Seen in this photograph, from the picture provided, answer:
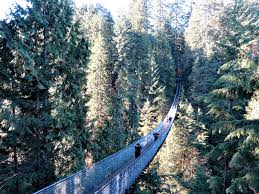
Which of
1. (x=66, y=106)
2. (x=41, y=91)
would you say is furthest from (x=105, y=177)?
(x=41, y=91)

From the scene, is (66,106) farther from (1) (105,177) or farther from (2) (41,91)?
(1) (105,177)

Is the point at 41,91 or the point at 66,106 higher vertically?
the point at 41,91

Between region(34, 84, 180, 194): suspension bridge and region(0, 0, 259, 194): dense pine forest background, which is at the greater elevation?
region(0, 0, 259, 194): dense pine forest background

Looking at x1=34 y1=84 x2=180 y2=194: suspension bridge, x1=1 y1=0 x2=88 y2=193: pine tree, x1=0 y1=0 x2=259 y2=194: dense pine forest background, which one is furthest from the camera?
x1=1 y1=0 x2=88 y2=193: pine tree

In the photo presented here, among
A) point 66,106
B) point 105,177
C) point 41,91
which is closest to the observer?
point 105,177

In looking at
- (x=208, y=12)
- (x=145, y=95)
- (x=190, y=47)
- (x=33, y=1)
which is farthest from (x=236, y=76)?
(x=208, y=12)

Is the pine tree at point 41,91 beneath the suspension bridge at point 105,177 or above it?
above

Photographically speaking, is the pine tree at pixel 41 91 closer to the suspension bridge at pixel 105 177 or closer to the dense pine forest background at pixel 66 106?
the dense pine forest background at pixel 66 106

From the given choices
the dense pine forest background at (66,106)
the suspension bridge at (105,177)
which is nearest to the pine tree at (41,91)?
the dense pine forest background at (66,106)

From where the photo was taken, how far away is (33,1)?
11836 millimetres

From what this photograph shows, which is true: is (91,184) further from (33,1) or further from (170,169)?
(170,169)

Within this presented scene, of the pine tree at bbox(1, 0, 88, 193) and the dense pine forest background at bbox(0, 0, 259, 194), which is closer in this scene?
the dense pine forest background at bbox(0, 0, 259, 194)

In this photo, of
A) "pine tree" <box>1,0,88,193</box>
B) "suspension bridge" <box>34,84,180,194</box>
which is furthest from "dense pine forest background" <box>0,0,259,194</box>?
"suspension bridge" <box>34,84,180,194</box>

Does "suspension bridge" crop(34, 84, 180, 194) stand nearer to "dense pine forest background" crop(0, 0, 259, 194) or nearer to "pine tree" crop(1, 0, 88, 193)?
"dense pine forest background" crop(0, 0, 259, 194)
